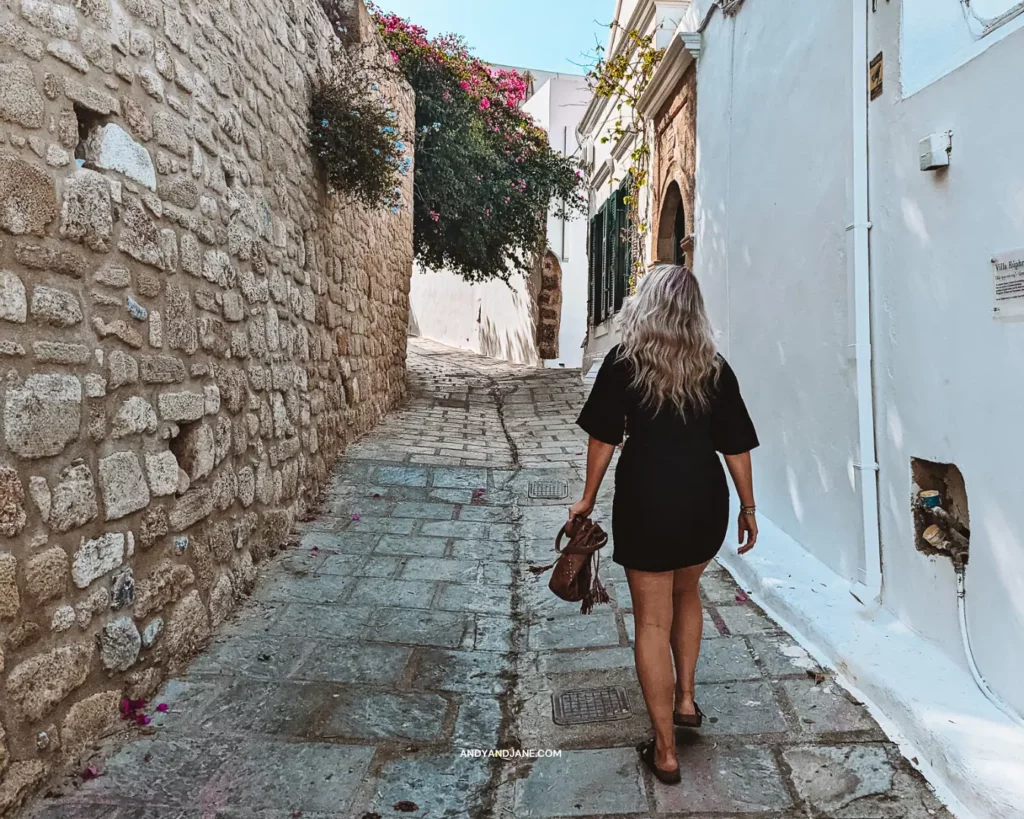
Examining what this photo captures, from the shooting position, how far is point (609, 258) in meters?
9.95

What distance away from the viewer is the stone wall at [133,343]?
2133mm

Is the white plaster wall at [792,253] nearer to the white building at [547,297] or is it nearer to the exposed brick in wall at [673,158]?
the exposed brick in wall at [673,158]

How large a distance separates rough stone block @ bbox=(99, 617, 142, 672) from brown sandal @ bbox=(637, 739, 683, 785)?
1.64 meters

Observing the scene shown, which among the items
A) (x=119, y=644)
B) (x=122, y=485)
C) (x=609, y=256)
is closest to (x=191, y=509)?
(x=122, y=485)

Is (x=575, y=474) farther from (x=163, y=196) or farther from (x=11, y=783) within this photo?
(x=11, y=783)

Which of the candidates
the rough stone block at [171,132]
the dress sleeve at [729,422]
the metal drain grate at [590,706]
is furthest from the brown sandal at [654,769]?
the rough stone block at [171,132]

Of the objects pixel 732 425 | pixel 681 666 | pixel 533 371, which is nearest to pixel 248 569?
pixel 681 666

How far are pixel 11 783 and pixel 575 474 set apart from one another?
4407 millimetres

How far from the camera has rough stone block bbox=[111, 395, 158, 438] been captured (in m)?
2.59

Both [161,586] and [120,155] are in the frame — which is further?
[161,586]

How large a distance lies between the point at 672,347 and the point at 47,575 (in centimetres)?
185

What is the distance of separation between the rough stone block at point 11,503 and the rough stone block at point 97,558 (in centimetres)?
28

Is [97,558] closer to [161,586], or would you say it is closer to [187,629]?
[161,586]

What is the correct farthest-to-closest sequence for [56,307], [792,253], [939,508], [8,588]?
1. [792,253]
2. [939,508]
3. [56,307]
4. [8,588]
